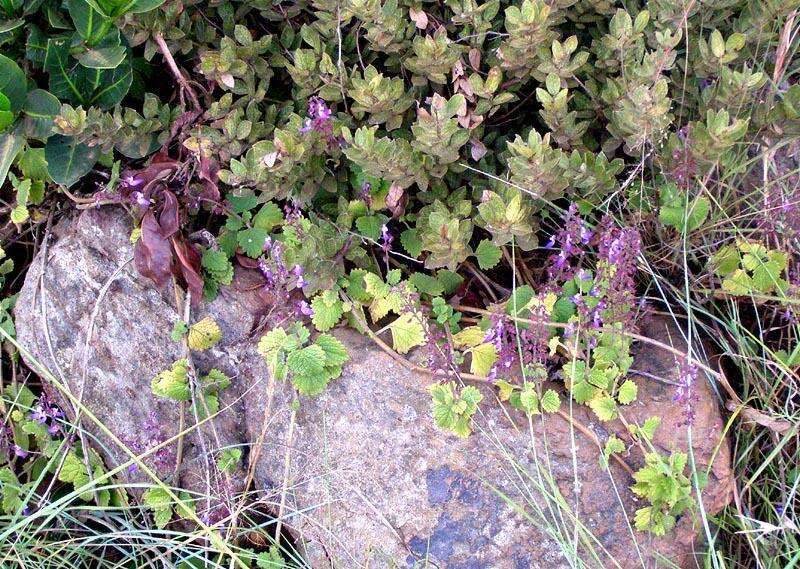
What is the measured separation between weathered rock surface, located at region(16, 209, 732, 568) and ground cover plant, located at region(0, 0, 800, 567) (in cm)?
6

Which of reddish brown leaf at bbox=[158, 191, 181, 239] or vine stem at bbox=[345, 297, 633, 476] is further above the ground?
reddish brown leaf at bbox=[158, 191, 181, 239]

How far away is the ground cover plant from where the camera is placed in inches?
80.9

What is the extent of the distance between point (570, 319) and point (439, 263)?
0.38m

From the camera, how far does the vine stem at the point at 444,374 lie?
81.7 inches

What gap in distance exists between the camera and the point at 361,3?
195cm

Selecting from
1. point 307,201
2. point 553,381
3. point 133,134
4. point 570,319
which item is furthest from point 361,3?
point 553,381

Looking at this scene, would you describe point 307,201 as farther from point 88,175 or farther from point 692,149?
point 692,149

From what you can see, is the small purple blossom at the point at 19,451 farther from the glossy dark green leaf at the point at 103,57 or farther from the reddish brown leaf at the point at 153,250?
the glossy dark green leaf at the point at 103,57

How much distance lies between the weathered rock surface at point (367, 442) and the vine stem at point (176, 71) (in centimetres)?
43

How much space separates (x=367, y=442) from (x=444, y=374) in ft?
0.93

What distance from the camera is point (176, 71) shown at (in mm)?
2289

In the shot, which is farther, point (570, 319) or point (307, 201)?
point (307, 201)

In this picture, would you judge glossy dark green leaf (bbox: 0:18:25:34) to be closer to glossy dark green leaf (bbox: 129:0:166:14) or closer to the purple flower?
glossy dark green leaf (bbox: 129:0:166:14)

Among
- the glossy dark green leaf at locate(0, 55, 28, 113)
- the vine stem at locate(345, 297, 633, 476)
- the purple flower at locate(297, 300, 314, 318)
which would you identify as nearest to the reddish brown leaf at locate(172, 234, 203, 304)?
the purple flower at locate(297, 300, 314, 318)
